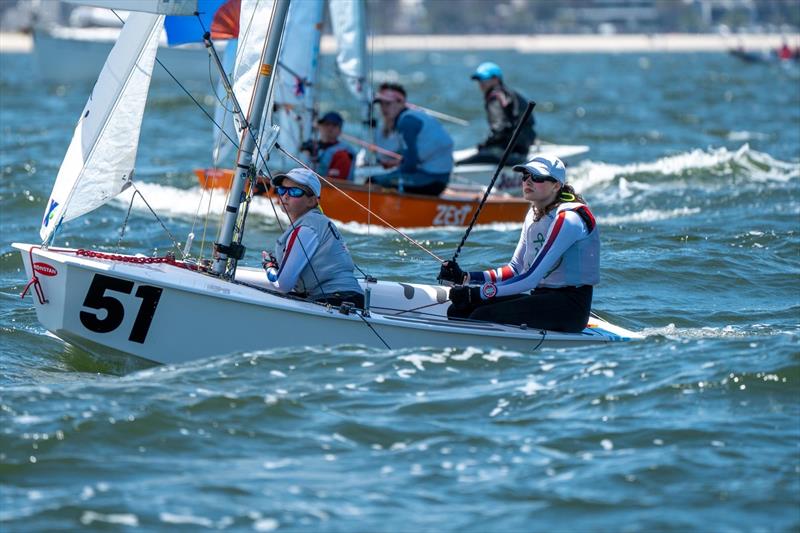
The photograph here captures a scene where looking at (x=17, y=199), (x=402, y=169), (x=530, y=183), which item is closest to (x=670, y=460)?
(x=530, y=183)

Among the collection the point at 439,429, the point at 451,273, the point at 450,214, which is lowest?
the point at 439,429

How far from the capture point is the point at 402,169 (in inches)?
482

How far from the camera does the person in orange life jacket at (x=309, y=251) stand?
6.76 meters

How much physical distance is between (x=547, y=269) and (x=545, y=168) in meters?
0.52

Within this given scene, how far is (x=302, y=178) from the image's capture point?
22.1 ft

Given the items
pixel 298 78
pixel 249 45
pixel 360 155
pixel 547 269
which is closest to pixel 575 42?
pixel 360 155

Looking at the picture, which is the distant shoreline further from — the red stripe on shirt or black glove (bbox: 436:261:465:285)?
the red stripe on shirt

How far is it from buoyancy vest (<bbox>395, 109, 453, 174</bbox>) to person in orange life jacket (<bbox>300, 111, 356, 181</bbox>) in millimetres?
519

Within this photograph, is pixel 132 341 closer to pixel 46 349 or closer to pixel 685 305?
pixel 46 349

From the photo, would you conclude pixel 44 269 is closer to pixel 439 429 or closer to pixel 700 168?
pixel 439 429

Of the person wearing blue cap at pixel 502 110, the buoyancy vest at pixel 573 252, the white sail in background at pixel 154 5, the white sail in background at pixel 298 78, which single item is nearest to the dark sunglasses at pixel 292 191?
the white sail in background at pixel 154 5

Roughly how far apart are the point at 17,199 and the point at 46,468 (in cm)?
854

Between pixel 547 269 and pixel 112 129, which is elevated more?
pixel 112 129

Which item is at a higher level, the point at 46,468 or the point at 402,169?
the point at 402,169
